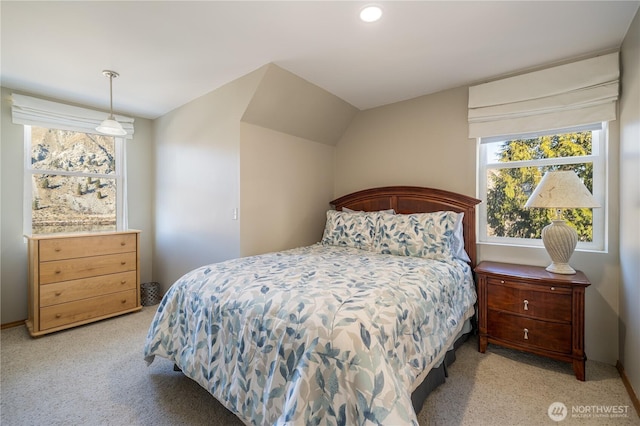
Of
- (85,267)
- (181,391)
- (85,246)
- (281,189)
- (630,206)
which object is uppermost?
(281,189)

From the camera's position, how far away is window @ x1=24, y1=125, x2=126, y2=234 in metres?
2.96

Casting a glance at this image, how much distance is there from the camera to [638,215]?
1638 millimetres

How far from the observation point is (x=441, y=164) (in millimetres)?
2863

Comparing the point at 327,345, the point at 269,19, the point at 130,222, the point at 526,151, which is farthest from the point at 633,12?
the point at 130,222

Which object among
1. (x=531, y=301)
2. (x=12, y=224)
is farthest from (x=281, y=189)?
(x=12, y=224)

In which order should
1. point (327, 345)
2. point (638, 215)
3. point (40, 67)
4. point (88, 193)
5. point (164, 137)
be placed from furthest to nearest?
1. point (164, 137)
2. point (88, 193)
3. point (40, 67)
4. point (638, 215)
5. point (327, 345)

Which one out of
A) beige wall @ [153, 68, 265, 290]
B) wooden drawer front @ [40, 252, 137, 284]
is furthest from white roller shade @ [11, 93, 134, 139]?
wooden drawer front @ [40, 252, 137, 284]

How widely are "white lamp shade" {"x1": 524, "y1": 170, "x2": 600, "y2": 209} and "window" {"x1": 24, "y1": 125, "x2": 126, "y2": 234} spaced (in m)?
4.46

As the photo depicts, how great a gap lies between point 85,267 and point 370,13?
11.2 feet

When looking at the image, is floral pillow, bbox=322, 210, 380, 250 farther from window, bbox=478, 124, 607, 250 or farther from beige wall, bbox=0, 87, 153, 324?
beige wall, bbox=0, 87, 153, 324

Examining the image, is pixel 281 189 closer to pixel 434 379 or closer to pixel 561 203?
pixel 434 379

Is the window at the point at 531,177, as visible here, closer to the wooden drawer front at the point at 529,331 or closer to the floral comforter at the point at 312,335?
the wooden drawer front at the point at 529,331

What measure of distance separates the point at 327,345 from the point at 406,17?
6.37 ft

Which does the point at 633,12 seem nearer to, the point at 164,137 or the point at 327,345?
the point at 327,345
